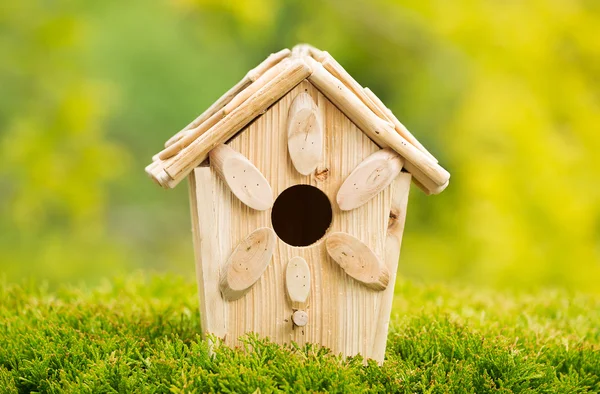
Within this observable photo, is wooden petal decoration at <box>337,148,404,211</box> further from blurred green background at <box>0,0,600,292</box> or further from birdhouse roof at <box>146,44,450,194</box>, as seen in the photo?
blurred green background at <box>0,0,600,292</box>

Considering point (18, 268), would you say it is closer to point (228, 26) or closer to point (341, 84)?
point (228, 26)

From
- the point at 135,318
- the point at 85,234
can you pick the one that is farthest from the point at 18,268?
the point at 135,318

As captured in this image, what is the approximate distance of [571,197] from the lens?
6.85 m

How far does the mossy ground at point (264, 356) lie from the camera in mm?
2432

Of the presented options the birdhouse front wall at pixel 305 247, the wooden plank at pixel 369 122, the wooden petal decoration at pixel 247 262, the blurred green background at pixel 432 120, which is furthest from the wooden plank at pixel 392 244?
the blurred green background at pixel 432 120

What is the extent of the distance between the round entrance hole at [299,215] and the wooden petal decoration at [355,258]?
26.3 inches

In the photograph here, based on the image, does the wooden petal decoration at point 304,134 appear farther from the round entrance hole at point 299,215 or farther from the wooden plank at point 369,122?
the round entrance hole at point 299,215

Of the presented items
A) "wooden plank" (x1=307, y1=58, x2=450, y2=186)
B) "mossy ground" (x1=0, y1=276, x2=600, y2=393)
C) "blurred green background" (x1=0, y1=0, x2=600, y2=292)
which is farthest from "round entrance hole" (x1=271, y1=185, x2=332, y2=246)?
"blurred green background" (x1=0, y1=0, x2=600, y2=292)

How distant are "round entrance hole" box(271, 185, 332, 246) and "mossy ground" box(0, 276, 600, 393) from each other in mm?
561

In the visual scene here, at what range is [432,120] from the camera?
26.6 feet

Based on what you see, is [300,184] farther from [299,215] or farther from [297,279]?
[299,215]

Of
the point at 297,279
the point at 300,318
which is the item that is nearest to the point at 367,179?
the point at 297,279

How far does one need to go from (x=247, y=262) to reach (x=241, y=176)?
303 mm

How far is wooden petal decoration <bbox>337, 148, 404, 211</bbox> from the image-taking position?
2582 mm
